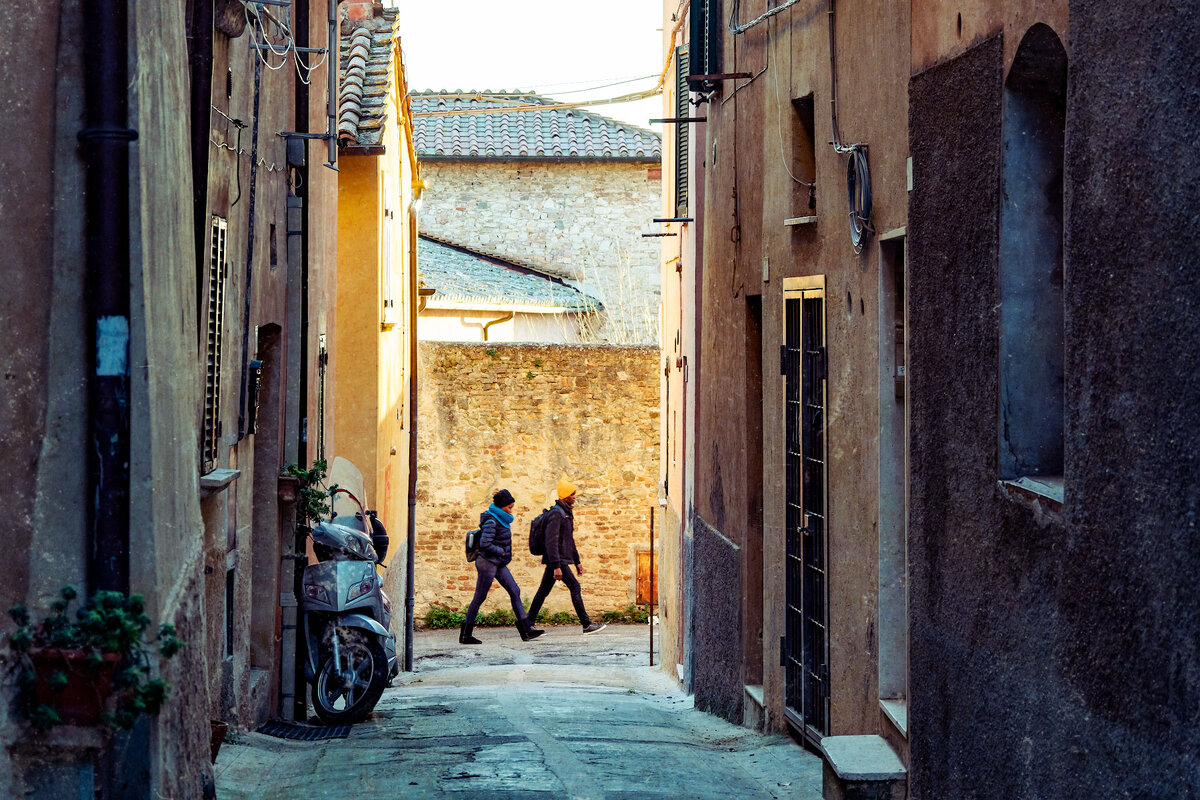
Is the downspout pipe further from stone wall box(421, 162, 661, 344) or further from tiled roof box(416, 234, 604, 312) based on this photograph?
stone wall box(421, 162, 661, 344)

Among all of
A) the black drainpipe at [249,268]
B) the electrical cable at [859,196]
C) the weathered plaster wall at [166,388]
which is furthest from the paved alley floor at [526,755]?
the electrical cable at [859,196]

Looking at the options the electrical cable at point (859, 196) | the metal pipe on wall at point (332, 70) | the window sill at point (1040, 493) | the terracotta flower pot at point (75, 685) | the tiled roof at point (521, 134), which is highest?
the tiled roof at point (521, 134)

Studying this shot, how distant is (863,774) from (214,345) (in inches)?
165

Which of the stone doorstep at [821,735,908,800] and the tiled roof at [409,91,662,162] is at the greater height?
the tiled roof at [409,91,662,162]

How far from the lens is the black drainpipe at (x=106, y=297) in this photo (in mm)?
4391

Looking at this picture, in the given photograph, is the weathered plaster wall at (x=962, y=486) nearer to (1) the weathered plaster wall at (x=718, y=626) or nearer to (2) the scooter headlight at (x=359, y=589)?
(1) the weathered plaster wall at (x=718, y=626)

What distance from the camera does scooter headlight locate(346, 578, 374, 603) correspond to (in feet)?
32.6

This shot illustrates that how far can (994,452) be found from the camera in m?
4.73

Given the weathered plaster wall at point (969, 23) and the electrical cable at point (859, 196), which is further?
the electrical cable at point (859, 196)

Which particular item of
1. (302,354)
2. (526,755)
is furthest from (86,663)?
(302,354)

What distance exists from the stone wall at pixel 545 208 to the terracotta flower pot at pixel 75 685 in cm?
2616

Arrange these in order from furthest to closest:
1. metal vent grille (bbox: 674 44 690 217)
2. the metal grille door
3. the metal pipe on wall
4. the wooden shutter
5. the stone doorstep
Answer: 1. metal vent grille (bbox: 674 44 690 217)
2. the wooden shutter
3. the metal pipe on wall
4. the metal grille door
5. the stone doorstep

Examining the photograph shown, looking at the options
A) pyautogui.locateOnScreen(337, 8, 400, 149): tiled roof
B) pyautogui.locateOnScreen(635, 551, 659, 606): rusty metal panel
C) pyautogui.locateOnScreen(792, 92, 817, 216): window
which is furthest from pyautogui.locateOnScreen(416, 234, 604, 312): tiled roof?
pyautogui.locateOnScreen(792, 92, 817, 216): window

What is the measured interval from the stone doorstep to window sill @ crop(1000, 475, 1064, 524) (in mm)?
1984
